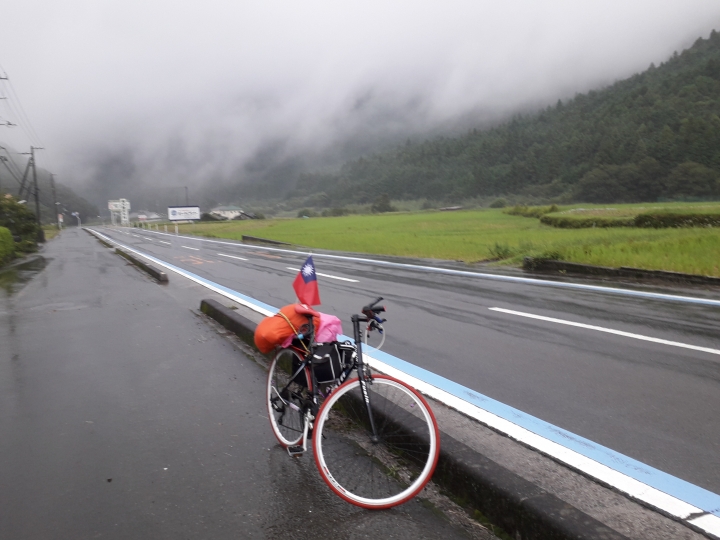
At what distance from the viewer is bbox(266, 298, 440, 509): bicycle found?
2930 millimetres

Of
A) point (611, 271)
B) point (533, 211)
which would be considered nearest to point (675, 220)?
point (611, 271)

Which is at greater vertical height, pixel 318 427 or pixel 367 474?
pixel 318 427

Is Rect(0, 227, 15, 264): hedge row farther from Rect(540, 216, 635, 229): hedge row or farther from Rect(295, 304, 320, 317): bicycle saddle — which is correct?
Rect(540, 216, 635, 229): hedge row

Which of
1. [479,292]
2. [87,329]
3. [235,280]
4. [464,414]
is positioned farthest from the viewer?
[235,280]

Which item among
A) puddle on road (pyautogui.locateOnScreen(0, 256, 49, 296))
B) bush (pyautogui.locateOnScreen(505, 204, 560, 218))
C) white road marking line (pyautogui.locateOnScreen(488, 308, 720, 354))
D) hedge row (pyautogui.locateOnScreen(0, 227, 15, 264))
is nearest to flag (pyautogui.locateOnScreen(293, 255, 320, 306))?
white road marking line (pyautogui.locateOnScreen(488, 308, 720, 354))

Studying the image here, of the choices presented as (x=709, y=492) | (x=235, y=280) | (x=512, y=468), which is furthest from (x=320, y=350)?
(x=235, y=280)

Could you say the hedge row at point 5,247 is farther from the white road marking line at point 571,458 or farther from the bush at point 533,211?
the bush at point 533,211

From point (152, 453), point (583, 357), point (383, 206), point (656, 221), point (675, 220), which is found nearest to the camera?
point (152, 453)

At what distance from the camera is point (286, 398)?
3.63 m

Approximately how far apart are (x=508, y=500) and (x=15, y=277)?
16.6 metres

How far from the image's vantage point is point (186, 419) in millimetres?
4141

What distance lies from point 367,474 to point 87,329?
19.3ft

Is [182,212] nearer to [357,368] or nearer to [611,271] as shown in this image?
[611,271]

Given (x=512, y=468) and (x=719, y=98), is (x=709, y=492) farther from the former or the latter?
(x=719, y=98)
